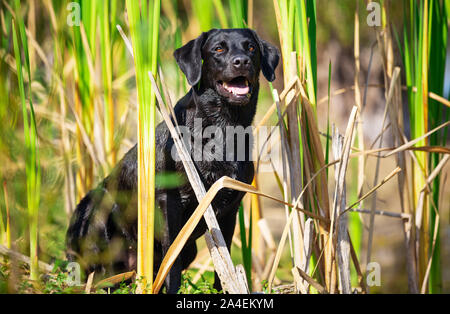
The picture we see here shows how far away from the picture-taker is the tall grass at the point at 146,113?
2.08 m

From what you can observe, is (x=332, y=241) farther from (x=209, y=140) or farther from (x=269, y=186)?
(x=269, y=186)

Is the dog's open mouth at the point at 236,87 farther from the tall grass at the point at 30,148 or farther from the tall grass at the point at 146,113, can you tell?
the tall grass at the point at 30,148

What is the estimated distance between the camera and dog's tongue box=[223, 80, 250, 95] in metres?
2.68

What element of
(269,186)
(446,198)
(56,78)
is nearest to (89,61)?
(56,78)

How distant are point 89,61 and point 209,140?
3.06 feet

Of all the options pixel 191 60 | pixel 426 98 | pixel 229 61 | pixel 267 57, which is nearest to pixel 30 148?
pixel 191 60

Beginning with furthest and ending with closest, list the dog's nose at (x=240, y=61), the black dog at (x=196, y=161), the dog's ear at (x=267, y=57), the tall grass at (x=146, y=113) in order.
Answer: the dog's ear at (x=267, y=57) < the black dog at (x=196, y=161) < the dog's nose at (x=240, y=61) < the tall grass at (x=146, y=113)

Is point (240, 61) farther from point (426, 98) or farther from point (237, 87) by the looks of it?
point (426, 98)

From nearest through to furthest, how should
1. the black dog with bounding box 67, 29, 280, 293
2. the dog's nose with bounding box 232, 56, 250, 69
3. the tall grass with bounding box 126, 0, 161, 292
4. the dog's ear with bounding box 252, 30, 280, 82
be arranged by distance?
the tall grass with bounding box 126, 0, 161, 292
the dog's nose with bounding box 232, 56, 250, 69
the black dog with bounding box 67, 29, 280, 293
the dog's ear with bounding box 252, 30, 280, 82

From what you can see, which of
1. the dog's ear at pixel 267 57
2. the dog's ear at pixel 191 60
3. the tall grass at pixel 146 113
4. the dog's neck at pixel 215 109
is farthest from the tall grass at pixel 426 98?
the tall grass at pixel 146 113

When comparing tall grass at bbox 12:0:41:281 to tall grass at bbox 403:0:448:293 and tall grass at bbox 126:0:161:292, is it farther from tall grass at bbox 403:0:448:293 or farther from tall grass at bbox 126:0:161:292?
tall grass at bbox 403:0:448:293

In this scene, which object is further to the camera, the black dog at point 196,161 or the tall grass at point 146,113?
the black dog at point 196,161

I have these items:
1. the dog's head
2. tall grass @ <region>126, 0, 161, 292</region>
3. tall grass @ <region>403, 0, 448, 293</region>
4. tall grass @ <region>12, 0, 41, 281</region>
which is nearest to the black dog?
the dog's head

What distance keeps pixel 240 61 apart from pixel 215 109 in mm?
363
